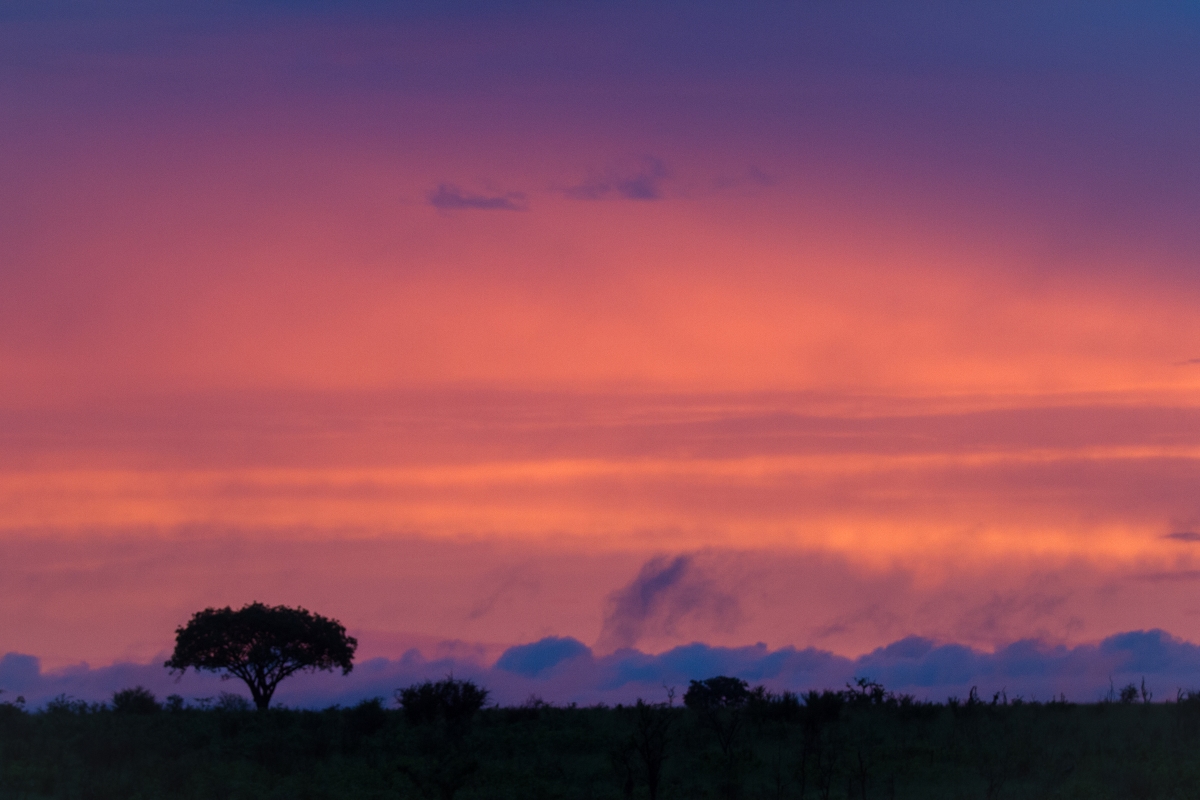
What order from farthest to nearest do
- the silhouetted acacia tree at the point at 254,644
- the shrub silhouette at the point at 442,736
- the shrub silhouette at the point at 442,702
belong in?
1. the silhouetted acacia tree at the point at 254,644
2. the shrub silhouette at the point at 442,702
3. the shrub silhouette at the point at 442,736

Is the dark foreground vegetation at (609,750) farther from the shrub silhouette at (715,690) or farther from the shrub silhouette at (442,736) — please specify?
the shrub silhouette at (715,690)

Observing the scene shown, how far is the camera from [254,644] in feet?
211

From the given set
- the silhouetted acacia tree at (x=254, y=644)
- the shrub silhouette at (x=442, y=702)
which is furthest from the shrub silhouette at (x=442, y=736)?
the silhouetted acacia tree at (x=254, y=644)

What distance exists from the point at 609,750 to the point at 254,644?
106ft

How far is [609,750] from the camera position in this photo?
1473 inches

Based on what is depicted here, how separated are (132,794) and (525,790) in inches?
376

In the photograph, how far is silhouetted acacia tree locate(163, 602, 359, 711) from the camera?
63750mm

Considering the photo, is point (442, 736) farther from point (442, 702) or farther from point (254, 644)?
point (254, 644)

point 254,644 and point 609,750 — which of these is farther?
point 254,644

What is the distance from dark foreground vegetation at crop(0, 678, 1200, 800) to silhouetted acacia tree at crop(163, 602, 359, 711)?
1660cm

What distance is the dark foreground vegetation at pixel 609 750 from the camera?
102 feet

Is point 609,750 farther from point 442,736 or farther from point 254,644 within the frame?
point 254,644

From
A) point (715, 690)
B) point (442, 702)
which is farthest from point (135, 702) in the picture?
point (715, 690)

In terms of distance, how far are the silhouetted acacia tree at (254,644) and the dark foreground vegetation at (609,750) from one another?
1660cm
